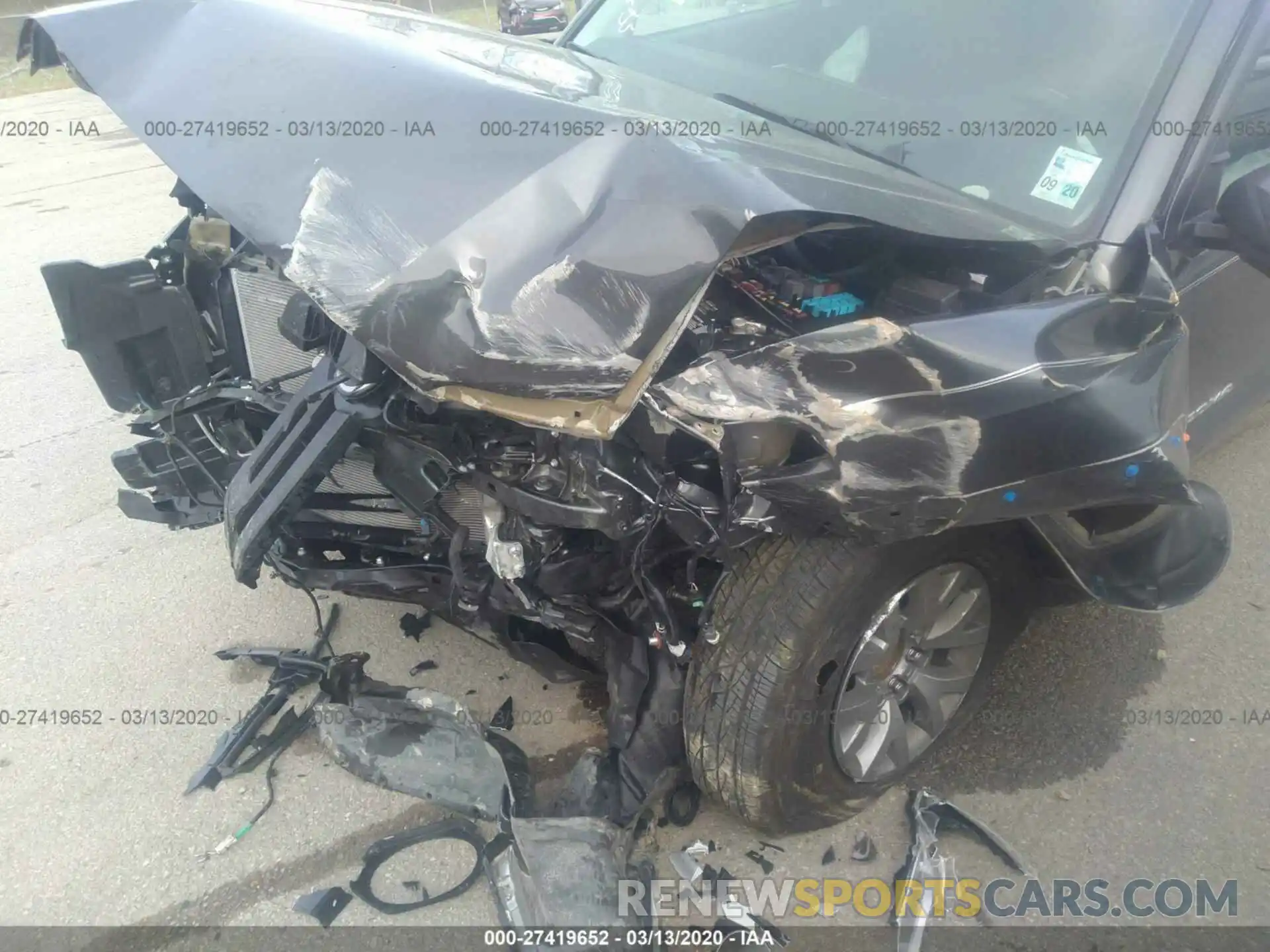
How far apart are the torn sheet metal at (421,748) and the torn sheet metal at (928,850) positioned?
39.6 inches

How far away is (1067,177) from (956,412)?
0.82 metres

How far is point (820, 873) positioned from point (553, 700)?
93 cm

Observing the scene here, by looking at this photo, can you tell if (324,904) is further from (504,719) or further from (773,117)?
(773,117)

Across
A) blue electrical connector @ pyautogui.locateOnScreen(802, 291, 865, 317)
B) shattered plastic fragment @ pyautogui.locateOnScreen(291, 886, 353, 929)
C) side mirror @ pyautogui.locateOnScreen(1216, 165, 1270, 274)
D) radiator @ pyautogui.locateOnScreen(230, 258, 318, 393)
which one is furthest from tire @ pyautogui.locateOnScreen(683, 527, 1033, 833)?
radiator @ pyautogui.locateOnScreen(230, 258, 318, 393)

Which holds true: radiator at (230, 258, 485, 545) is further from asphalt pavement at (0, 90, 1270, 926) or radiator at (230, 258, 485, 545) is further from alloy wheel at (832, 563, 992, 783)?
alloy wheel at (832, 563, 992, 783)

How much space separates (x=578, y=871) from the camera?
1989mm

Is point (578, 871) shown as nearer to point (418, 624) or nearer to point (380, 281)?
point (418, 624)

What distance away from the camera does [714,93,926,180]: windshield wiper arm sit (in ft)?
A: 7.02

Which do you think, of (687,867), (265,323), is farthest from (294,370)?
(687,867)

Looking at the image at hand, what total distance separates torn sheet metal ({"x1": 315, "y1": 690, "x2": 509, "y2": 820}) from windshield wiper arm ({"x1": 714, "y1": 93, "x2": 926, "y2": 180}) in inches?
71.4

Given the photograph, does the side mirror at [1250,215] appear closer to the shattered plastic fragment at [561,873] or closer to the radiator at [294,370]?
the radiator at [294,370]

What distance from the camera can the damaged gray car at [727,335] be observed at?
5.21 feet

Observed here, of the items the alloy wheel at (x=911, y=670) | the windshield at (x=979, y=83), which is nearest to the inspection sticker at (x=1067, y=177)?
the windshield at (x=979, y=83)

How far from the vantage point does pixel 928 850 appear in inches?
84.8
